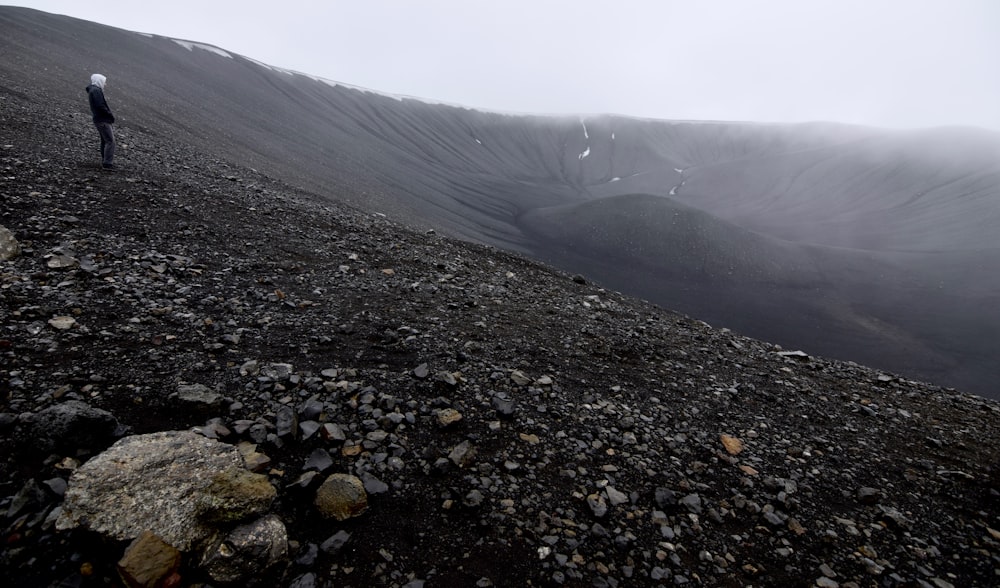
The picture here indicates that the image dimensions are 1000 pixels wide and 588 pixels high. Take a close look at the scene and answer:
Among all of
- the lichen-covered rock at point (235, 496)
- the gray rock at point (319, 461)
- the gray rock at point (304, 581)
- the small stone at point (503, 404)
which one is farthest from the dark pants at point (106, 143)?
the gray rock at point (304, 581)

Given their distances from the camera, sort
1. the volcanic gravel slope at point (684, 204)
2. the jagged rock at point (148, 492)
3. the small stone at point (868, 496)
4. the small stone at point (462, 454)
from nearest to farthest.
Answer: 1. the jagged rock at point (148, 492)
2. the small stone at point (462, 454)
3. the small stone at point (868, 496)
4. the volcanic gravel slope at point (684, 204)

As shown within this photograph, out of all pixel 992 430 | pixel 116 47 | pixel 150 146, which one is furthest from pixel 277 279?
pixel 116 47

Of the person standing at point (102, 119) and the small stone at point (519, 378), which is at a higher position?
the person standing at point (102, 119)

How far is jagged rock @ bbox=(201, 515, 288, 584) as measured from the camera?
2553mm

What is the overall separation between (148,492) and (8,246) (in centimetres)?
496

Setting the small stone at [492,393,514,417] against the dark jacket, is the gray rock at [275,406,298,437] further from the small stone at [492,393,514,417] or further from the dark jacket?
the dark jacket

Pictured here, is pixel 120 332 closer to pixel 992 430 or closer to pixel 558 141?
pixel 992 430

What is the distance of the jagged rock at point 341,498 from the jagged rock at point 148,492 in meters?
0.44

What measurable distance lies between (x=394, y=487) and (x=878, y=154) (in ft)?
301

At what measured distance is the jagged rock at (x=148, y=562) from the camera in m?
2.36

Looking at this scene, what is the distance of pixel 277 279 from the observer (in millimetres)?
7000

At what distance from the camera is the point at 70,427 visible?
3.11m

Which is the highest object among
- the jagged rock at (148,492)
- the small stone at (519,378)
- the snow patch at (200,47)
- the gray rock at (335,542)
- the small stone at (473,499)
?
the snow patch at (200,47)

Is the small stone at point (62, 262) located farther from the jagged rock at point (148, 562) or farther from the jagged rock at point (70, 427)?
the jagged rock at point (148, 562)
